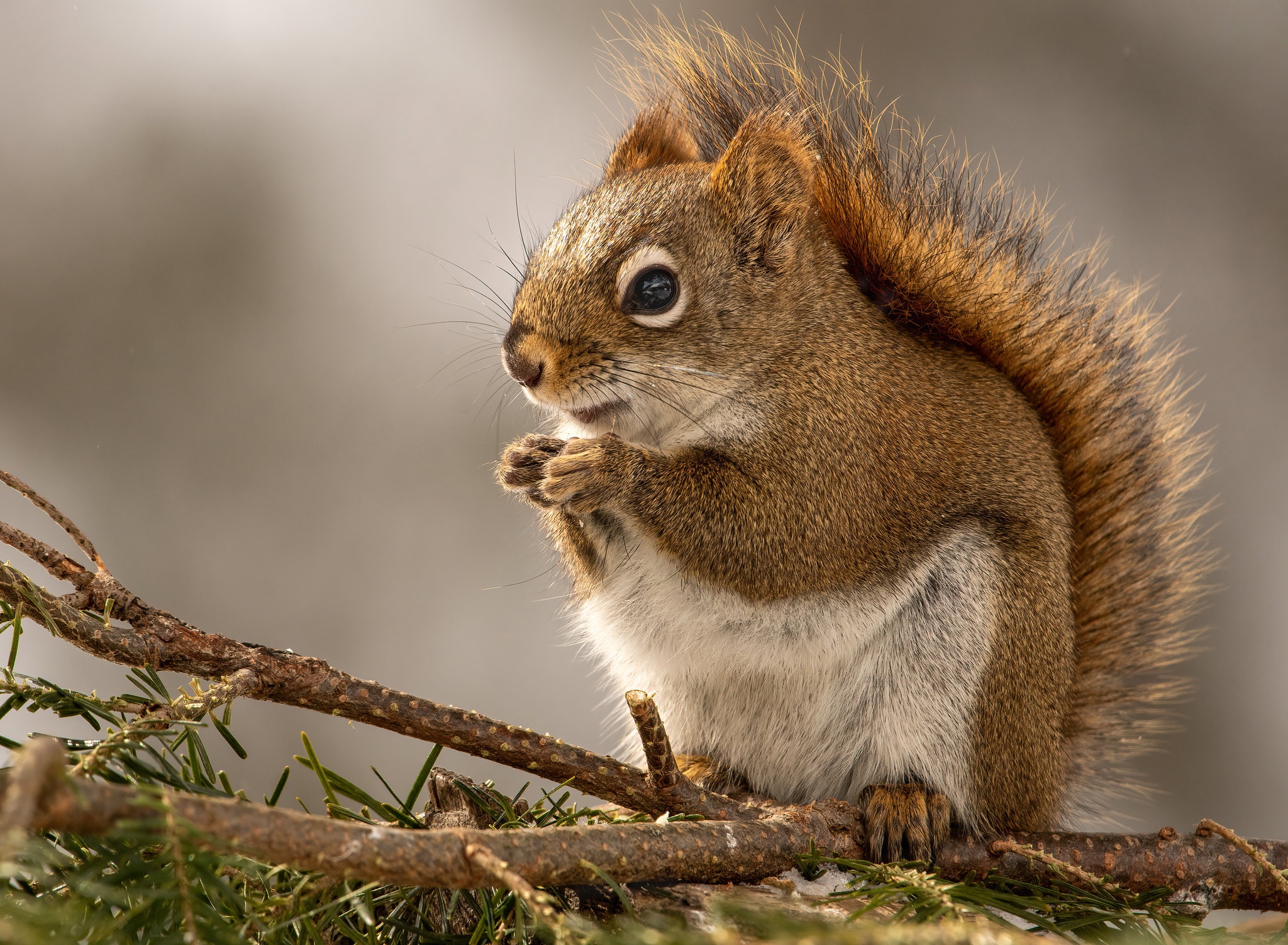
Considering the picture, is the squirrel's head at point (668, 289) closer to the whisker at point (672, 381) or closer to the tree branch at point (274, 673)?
the whisker at point (672, 381)

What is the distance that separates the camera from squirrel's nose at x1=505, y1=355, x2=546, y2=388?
1.14m

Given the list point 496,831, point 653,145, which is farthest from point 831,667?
point 653,145

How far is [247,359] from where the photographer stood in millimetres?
1950

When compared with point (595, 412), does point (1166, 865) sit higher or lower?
lower

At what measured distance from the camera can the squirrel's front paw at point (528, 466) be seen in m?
1.08

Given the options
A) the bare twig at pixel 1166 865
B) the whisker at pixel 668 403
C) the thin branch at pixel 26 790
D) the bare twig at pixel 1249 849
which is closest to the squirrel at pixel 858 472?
the whisker at pixel 668 403

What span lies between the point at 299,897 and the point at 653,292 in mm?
766

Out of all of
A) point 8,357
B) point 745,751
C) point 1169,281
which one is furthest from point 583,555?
point 1169,281

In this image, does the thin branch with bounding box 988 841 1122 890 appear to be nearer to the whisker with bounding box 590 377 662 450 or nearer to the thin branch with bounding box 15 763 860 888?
the thin branch with bounding box 15 763 860 888

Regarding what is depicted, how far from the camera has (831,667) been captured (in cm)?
109

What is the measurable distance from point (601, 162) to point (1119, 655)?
1.07 meters

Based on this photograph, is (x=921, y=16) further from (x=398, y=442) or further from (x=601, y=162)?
(x=398, y=442)

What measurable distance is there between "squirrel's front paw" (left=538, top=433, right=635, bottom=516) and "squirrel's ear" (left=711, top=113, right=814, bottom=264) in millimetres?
354

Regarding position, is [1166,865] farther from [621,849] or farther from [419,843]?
[419,843]
